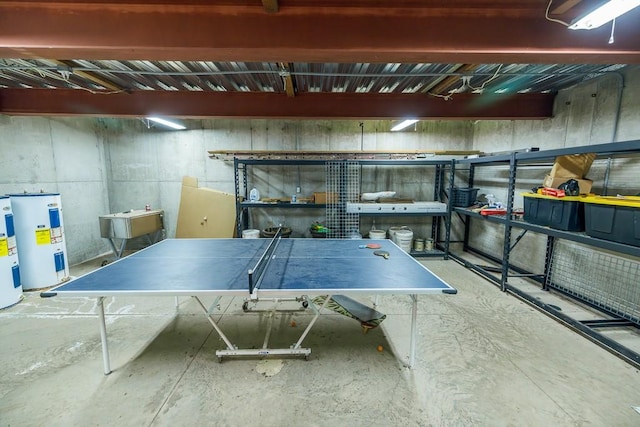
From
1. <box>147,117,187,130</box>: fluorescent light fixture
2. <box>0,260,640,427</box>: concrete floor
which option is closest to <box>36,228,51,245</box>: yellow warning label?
<box>0,260,640,427</box>: concrete floor

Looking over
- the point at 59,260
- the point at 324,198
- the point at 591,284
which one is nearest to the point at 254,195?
the point at 324,198

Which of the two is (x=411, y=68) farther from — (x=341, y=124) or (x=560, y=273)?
(x=560, y=273)

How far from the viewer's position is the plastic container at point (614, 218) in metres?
2.05

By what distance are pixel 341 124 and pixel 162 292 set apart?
14.3 ft

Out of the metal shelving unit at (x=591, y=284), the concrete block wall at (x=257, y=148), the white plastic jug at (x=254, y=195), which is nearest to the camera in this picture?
the metal shelving unit at (x=591, y=284)

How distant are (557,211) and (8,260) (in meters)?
6.28

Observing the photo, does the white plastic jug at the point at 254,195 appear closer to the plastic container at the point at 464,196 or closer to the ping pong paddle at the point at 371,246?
the ping pong paddle at the point at 371,246

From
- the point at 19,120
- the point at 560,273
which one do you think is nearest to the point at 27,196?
the point at 19,120

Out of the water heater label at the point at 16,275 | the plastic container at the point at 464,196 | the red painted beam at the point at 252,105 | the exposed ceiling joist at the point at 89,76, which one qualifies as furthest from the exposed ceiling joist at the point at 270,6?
the water heater label at the point at 16,275

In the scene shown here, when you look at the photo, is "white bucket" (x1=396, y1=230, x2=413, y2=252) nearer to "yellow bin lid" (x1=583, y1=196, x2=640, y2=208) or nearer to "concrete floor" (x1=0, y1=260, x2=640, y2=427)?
"concrete floor" (x1=0, y1=260, x2=640, y2=427)

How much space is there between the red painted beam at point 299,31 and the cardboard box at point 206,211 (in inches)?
127

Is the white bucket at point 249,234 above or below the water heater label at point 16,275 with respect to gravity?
above

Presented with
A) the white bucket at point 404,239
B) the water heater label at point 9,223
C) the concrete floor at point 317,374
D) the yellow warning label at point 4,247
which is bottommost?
the concrete floor at point 317,374

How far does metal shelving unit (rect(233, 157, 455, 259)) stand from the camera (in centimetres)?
451
